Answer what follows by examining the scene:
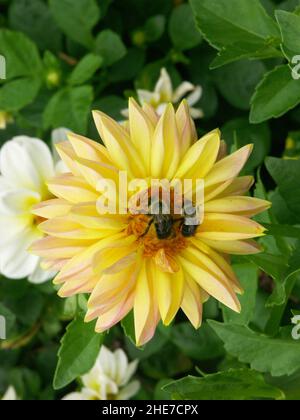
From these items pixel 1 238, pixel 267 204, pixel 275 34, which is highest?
pixel 275 34

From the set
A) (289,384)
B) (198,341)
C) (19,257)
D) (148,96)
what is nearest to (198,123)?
(148,96)

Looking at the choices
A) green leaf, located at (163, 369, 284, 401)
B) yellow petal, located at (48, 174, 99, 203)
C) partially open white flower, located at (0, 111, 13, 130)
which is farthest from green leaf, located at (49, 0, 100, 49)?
green leaf, located at (163, 369, 284, 401)

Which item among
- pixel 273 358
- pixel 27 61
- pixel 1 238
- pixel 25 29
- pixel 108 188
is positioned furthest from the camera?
pixel 25 29

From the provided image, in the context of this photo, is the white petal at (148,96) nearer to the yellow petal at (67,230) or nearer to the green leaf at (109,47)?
the green leaf at (109,47)

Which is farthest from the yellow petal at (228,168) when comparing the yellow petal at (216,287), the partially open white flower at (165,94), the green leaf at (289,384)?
the partially open white flower at (165,94)

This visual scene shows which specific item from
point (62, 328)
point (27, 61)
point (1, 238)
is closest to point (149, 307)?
point (1, 238)

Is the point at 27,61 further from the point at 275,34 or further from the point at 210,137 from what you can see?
the point at 210,137
